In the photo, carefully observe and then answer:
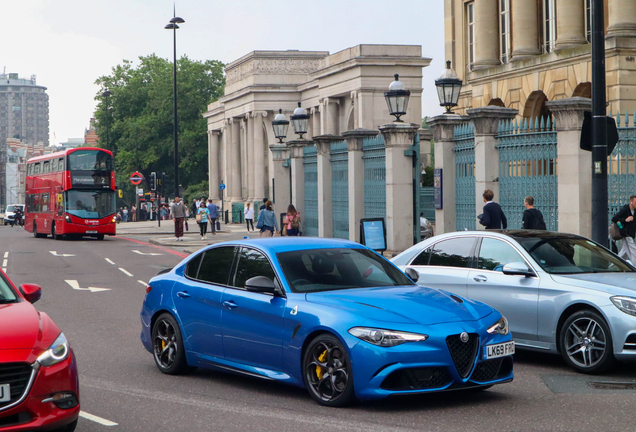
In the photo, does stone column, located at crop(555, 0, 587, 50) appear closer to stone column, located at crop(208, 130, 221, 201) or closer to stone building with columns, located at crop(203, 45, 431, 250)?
stone building with columns, located at crop(203, 45, 431, 250)

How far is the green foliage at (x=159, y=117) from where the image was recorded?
90.6 meters

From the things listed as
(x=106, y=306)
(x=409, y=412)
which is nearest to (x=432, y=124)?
(x=106, y=306)

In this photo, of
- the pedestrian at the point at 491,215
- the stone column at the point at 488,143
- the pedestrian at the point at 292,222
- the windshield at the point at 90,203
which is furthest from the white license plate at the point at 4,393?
the windshield at the point at 90,203

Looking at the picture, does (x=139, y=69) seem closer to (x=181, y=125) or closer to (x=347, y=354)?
(x=181, y=125)

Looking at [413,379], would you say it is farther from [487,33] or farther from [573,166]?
[487,33]

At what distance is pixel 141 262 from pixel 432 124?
33.3 ft

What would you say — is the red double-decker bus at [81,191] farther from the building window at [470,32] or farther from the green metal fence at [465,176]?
the green metal fence at [465,176]

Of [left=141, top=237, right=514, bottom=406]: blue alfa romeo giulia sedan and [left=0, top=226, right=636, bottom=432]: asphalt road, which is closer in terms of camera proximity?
[left=0, top=226, right=636, bottom=432]: asphalt road

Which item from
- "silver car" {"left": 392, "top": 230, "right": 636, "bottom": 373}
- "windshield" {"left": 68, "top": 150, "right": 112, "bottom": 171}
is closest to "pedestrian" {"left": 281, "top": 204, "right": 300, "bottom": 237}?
"silver car" {"left": 392, "top": 230, "right": 636, "bottom": 373}

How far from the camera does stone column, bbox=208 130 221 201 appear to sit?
80.9 meters

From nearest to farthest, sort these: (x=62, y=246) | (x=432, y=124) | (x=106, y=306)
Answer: (x=106, y=306) → (x=432, y=124) → (x=62, y=246)

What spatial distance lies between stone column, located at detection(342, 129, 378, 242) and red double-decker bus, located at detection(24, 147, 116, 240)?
1651cm

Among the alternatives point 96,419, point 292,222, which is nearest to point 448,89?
point 292,222

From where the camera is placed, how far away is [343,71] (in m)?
56.8
